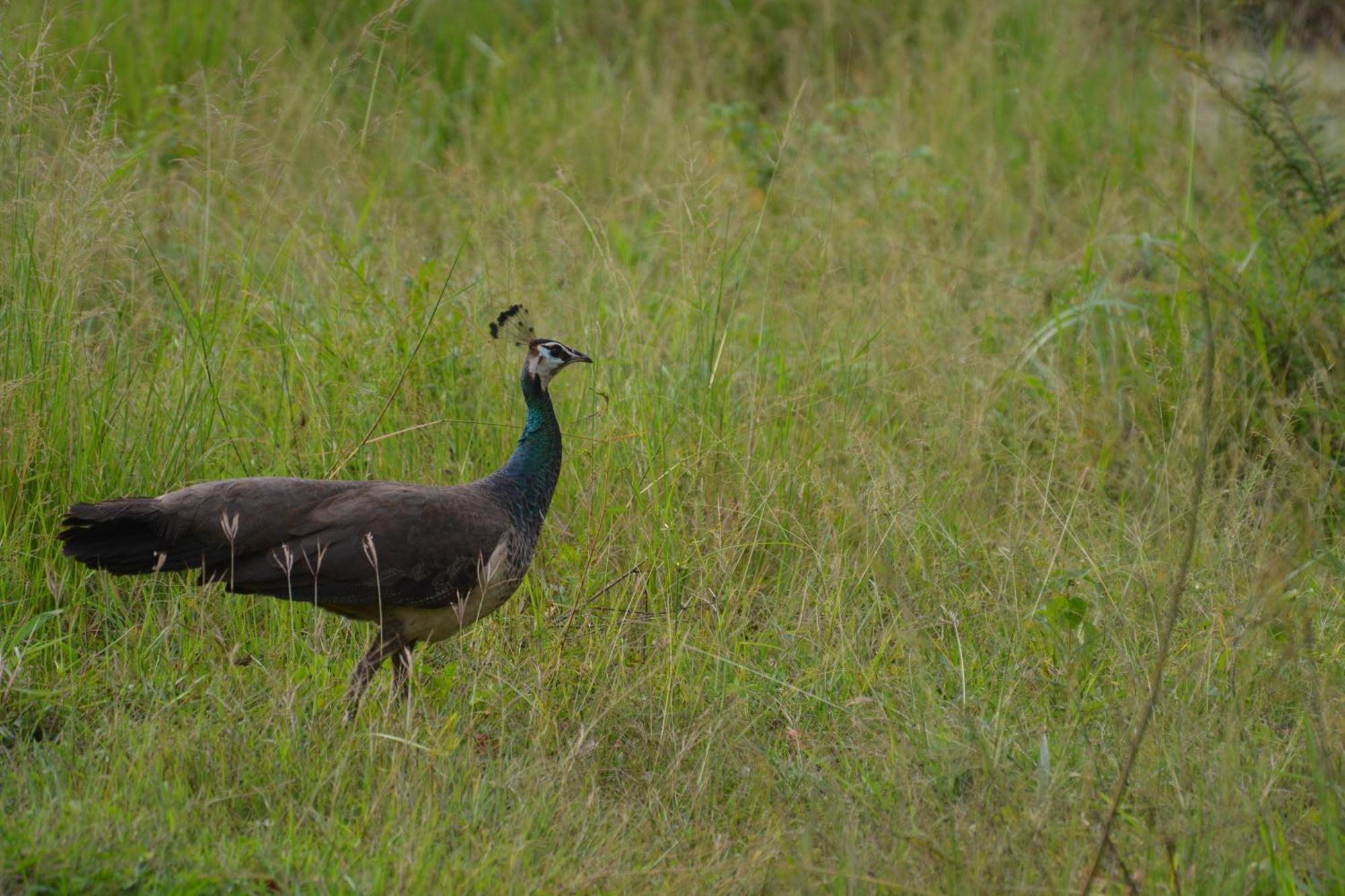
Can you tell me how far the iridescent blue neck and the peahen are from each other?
0.13 meters

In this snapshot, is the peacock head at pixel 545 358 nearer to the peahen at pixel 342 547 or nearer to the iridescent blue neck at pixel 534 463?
the iridescent blue neck at pixel 534 463

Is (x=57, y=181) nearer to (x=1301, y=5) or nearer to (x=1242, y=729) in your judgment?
(x=1242, y=729)

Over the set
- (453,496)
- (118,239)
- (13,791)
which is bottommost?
(13,791)

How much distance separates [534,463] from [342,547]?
Answer: 647 millimetres

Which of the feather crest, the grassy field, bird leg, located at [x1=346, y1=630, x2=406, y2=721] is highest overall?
the feather crest

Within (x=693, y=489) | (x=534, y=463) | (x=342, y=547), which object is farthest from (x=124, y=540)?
(x=693, y=489)

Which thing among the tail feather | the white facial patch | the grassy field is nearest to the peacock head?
the white facial patch

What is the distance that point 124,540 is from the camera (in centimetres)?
370

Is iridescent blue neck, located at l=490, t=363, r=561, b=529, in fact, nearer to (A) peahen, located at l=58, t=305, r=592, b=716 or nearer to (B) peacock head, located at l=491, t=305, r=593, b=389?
(B) peacock head, located at l=491, t=305, r=593, b=389

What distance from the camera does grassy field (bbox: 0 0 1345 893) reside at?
3.13 meters

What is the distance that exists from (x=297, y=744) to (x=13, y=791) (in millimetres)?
596

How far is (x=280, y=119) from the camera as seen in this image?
6219mm

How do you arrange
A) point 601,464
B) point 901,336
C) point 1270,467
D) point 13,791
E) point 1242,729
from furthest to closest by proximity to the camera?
1. point 901,336
2. point 1270,467
3. point 601,464
4. point 1242,729
5. point 13,791

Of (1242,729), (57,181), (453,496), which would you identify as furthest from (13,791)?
(1242,729)
